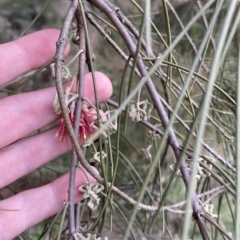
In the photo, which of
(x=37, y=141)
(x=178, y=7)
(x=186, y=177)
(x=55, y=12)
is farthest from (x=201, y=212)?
(x=55, y=12)

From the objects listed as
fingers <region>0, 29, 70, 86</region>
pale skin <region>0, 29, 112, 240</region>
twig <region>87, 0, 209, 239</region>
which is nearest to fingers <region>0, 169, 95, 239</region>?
pale skin <region>0, 29, 112, 240</region>

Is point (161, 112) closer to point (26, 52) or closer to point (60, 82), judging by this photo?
point (60, 82)

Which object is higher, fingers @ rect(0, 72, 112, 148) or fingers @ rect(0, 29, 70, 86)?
fingers @ rect(0, 29, 70, 86)

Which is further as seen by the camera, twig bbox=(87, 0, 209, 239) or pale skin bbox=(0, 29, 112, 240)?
pale skin bbox=(0, 29, 112, 240)

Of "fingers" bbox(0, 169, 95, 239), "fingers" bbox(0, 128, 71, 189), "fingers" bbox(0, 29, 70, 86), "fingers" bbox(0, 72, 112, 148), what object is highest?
"fingers" bbox(0, 29, 70, 86)

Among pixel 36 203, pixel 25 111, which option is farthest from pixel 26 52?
pixel 36 203

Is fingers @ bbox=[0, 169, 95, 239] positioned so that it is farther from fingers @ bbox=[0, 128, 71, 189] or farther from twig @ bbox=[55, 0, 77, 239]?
twig @ bbox=[55, 0, 77, 239]

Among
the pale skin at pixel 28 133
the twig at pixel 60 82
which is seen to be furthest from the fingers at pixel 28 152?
the twig at pixel 60 82
